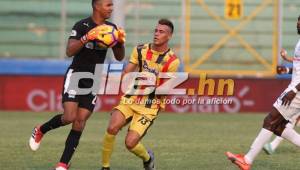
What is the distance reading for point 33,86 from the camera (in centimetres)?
2256

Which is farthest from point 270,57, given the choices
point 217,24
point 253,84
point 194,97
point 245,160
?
point 245,160

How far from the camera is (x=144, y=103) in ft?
35.5

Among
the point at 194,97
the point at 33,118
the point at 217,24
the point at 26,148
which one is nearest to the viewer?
the point at 26,148

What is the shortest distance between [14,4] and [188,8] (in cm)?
548

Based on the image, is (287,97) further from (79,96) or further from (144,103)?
(79,96)

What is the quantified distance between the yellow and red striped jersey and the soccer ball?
648 millimetres

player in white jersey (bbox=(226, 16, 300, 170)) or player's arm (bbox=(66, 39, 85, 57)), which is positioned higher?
player's arm (bbox=(66, 39, 85, 57))

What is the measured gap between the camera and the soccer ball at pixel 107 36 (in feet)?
33.5

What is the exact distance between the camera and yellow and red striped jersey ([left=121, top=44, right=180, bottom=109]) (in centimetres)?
1080

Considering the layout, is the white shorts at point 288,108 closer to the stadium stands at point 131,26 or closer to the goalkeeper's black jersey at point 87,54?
the goalkeeper's black jersey at point 87,54

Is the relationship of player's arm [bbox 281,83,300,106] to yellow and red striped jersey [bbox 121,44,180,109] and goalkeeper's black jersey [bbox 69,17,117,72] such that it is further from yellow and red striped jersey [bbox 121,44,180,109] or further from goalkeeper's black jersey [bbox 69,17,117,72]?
goalkeeper's black jersey [bbox 69,17,117,72]

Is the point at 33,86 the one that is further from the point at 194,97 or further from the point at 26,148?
the point at 26,148

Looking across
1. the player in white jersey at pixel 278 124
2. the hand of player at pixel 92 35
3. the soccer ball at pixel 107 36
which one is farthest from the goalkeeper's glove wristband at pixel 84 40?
the player in white jersey at pixel 278 124

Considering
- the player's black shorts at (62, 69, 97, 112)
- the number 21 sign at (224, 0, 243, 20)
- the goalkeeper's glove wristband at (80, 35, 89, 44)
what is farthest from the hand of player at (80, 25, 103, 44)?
the number 21 sign at (224, 0, 243, 20)
